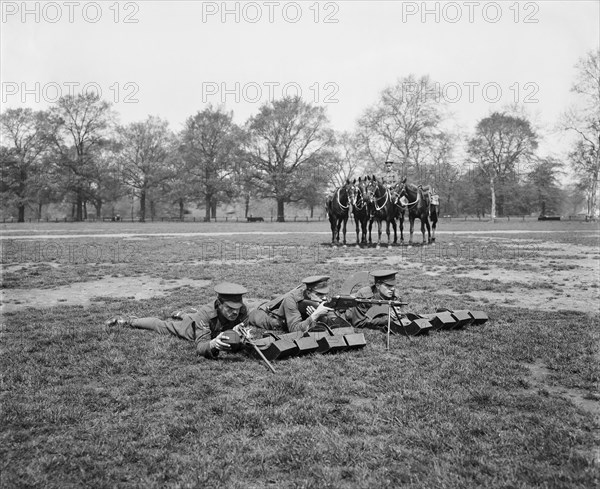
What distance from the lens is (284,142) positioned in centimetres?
5903

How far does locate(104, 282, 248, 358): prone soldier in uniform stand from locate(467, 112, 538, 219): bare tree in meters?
58.0

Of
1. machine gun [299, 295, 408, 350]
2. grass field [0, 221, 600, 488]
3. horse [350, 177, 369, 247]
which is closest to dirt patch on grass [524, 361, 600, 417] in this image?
grass field [0, 221, 600, 488]

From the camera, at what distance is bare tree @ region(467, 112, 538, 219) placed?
58844mm

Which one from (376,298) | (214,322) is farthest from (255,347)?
(376,298)

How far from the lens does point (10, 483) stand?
9.61 feet

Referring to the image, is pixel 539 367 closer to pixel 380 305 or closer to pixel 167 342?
pixel 380 305

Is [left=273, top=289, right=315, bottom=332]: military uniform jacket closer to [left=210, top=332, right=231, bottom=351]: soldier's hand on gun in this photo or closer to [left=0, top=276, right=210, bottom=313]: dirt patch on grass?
[left=210, top=332, right=231, bottom=351]: soldier's hand on gun

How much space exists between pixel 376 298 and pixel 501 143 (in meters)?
60.7

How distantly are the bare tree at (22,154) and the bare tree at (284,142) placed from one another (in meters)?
26.0

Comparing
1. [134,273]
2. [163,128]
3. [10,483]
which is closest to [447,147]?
[163,128]

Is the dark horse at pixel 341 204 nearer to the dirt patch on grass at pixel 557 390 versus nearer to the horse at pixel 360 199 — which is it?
the horse at pixel 360 199

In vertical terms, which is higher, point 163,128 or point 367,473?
point 163,128

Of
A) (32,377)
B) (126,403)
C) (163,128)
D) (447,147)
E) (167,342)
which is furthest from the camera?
(163,128)

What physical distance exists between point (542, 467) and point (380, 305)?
3937 mm
